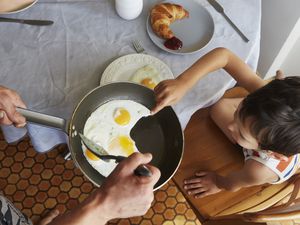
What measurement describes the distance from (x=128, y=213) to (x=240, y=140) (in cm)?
43

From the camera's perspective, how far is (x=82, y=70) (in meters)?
0.94

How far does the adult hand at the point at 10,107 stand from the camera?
78 centimetres

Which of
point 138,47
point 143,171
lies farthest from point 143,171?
point 138,47

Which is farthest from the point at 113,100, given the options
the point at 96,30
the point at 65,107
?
the point at 96,30

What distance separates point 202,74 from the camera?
36.4 inches

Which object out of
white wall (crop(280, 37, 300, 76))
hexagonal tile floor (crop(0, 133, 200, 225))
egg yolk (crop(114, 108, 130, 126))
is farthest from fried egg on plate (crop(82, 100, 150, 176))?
white wall (crop(280, 37, 300, 76))

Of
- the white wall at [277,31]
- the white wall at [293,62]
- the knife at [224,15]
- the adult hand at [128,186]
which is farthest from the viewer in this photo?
the white wall at [293,62]

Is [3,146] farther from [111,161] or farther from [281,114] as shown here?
[281,114]

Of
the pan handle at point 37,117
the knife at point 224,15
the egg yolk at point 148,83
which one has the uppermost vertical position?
the knife at point 224,15

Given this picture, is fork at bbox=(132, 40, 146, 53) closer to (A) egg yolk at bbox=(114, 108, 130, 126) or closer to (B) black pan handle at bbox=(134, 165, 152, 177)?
(A) egg yolk at bbox=(114, 108, 130, 126)

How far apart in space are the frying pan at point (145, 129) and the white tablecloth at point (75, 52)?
0.05m

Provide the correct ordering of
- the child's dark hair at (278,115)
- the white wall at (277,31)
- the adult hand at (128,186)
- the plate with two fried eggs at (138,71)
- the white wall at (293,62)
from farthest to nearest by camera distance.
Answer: the white wall at (293,62) < the white wall at (277,31) < the plate with two fried eggs at (138,71) < the child's dark hair at (278,115) < the adult hand at (128,186)

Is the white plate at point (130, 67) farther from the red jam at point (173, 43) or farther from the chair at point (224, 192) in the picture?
the chair at point (224, 192)

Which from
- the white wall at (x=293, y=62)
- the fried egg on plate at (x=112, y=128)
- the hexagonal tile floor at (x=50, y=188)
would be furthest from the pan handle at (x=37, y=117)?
the white wall at (x=293, y=62)
